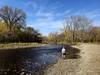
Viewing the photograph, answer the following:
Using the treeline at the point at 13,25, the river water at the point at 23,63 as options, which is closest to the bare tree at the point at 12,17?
the treeline at the point at 13,25

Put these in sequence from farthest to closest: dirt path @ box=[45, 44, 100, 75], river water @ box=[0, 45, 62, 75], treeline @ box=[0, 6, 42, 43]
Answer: treeline @ box=[0, 6, 42, 43] < river water @ box=[0, 45, 62, 75] < dirt path @ box=[45, 44, 100, 75]

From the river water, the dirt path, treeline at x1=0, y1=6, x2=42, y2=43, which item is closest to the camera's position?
the dirt path

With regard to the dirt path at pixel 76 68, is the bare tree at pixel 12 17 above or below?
above

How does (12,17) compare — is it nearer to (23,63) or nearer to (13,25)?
(13,25)

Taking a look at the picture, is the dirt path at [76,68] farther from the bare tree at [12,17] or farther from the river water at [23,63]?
the bare tree at [12,17]

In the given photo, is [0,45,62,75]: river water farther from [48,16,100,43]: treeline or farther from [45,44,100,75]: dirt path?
[48,16,100,43]: treeline

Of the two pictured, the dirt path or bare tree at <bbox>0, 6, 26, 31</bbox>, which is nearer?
the dirt path

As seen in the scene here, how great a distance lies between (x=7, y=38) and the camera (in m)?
82.4

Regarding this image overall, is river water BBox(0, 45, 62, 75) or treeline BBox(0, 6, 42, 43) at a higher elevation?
treeline BBox(0, 6, 42, 43)

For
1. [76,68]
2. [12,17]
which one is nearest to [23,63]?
[76,68]

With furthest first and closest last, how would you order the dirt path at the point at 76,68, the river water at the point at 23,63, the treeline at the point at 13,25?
the treeline at the point at 13,25 → the river water at the point at 23,63 → the dirt path at the point at 76,68

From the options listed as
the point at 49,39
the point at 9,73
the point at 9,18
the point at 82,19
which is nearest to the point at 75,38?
the point at 82,19

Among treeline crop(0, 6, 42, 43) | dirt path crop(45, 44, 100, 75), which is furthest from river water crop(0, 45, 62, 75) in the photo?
treeline crop(0, 6, 42, 43)

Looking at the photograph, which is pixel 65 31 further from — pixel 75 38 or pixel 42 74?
pixel 42 74
